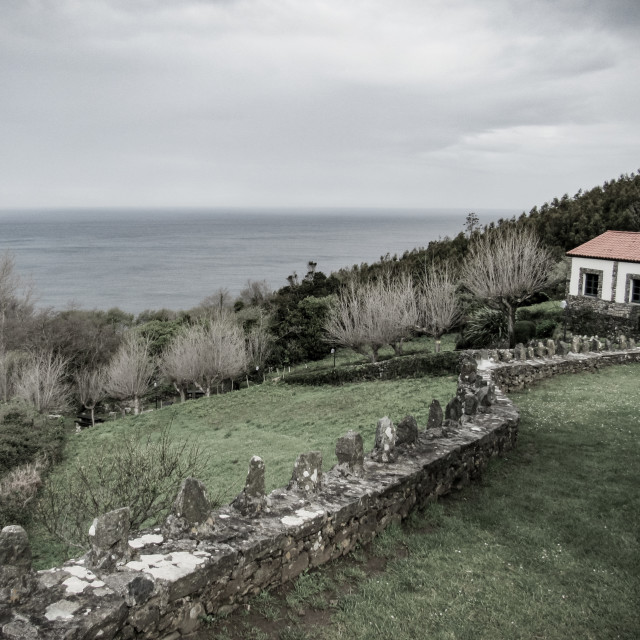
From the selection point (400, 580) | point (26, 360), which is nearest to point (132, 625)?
point (400, 580)

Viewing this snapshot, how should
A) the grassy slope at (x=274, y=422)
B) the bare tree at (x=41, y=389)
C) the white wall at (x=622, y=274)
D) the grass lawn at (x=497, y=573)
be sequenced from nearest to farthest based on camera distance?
the grass lawn at (x=497, y=573) < the grassy slope at (x=274, y=422) < the bare tree at (x=41, y=389) < the white wall at (x=622, y=274)

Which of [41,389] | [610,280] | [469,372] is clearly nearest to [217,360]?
[41,389]

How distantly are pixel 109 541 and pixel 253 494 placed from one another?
5.54ft

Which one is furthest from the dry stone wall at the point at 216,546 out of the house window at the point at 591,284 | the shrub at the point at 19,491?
the house window at the point at 591,284

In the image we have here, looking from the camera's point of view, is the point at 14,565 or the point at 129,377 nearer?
the point at 14,565

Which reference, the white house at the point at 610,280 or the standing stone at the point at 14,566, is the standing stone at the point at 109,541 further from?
the white house at the point at 610,280

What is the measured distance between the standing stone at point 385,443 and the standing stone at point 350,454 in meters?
0.63

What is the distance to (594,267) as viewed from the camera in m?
35.8

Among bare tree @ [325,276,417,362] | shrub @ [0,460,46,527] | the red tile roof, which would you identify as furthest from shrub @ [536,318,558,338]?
shrub @ [0,460,46,527]

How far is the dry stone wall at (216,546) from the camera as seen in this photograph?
4.36 meters

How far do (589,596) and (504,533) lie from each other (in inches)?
61.9

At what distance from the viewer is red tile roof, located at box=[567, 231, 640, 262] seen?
34219mm

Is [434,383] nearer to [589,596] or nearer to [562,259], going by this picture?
[589,596]

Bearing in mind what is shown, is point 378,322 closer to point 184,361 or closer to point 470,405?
point 184,361
